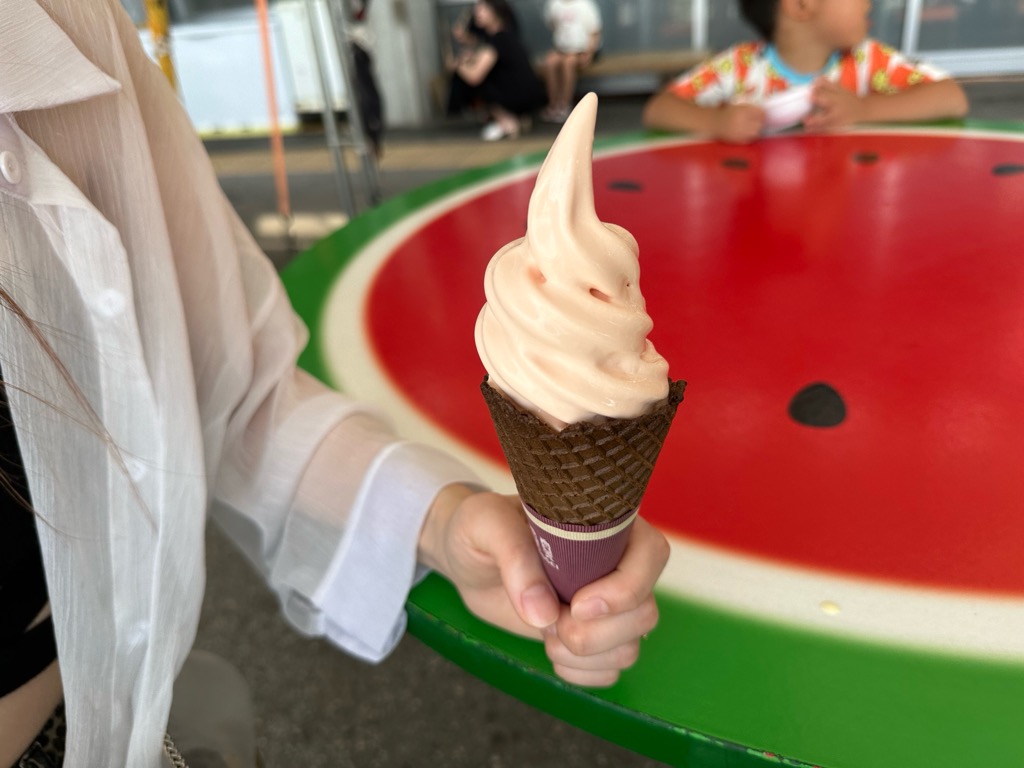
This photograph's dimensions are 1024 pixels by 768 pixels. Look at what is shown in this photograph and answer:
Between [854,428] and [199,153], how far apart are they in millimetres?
735

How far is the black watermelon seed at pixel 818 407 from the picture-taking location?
0.88m

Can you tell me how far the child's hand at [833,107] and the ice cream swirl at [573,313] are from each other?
169 centimetres

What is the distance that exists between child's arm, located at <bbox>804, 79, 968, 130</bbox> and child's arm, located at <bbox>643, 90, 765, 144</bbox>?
160 mm

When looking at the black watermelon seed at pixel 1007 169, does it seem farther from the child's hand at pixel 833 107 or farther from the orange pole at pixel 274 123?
the orange pole at pixel 274 123

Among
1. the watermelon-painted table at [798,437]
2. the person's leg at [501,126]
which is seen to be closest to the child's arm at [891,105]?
the watermelon-painted table at [798,437]

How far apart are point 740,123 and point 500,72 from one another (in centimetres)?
422

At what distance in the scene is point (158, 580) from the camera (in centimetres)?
63

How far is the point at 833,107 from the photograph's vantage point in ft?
6.26

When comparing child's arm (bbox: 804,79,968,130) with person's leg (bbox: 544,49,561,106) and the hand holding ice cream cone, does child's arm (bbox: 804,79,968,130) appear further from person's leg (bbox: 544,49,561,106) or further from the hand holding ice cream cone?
person's leg (bbox: 544,49,561,106)

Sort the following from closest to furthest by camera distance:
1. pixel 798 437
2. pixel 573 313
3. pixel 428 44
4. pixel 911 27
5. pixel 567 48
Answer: pixel 573 313 → pixel 798 437 → pixel 911 27 → pixel 567 48 → pixel 428 44

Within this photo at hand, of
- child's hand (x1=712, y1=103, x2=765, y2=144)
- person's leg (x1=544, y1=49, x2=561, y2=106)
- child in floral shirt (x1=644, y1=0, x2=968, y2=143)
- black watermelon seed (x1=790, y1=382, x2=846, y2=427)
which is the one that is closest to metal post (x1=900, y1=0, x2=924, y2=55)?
person's leg (x1=544, y1=49, x2=561, y2=106)

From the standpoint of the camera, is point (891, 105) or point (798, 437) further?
point (891, 105)

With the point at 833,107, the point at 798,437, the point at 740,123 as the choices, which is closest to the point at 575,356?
the point at 798,437

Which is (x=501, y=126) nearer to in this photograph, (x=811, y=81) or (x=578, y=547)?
(x=811, y=81)
